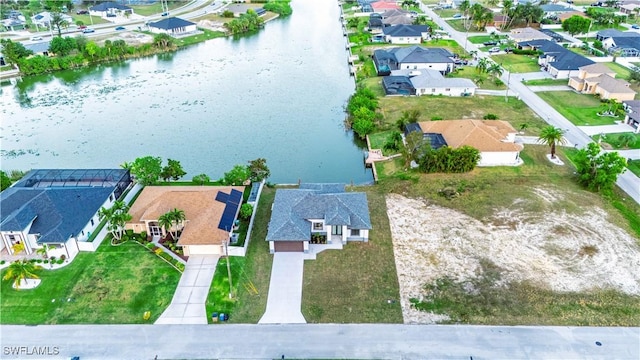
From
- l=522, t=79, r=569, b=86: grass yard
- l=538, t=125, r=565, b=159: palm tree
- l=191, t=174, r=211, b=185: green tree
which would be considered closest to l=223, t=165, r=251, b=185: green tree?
l=191, t=174, r=211, b=185: green tree

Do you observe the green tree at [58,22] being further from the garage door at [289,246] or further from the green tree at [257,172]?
the garage door at [289,246]

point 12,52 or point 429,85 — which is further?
point 12,52

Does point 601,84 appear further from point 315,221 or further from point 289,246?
point 289,246

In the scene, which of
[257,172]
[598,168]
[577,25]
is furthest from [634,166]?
[577,25]

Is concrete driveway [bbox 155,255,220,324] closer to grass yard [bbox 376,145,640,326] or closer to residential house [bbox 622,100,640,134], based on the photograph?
A: grass yard [bbox 376,145,640,326]

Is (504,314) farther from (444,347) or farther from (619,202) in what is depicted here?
(619,202)

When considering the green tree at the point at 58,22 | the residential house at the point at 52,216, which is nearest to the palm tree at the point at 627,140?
the residential house at the point at 52,216

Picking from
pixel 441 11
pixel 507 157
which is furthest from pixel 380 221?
pixel 441 11
